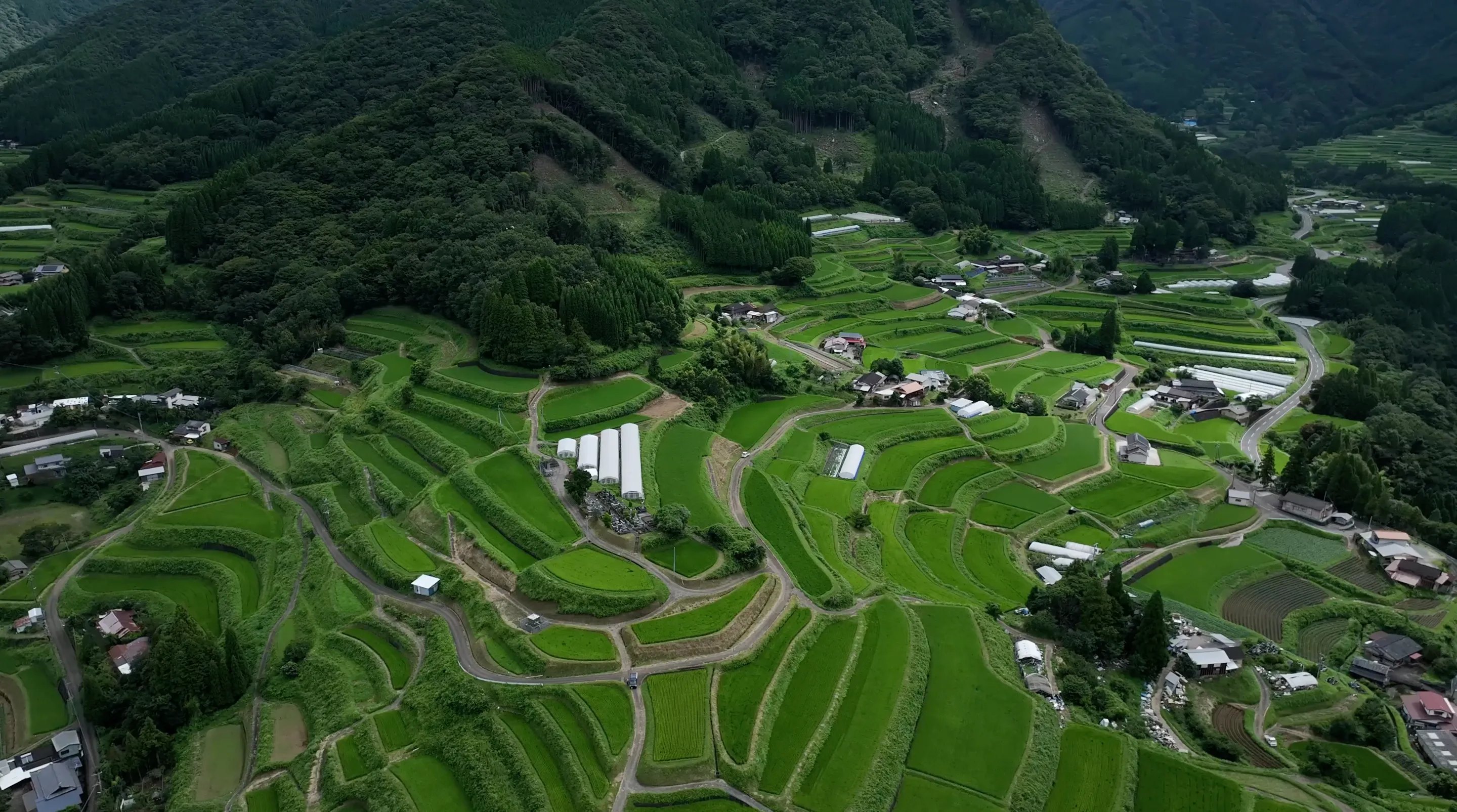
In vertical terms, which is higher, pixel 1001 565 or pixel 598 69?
pixel 598 69

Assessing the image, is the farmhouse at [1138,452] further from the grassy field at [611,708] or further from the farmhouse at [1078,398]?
the grassy field at [611,708]

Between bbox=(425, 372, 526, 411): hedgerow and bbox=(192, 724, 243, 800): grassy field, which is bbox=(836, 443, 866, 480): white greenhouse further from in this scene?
bbox=(192, 724, 243, 800): grassy field

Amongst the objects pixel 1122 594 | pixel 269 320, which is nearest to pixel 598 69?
pixel 269 320

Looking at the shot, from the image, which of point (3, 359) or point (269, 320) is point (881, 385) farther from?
point (3, 359)

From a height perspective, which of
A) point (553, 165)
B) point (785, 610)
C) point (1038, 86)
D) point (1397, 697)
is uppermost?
point (1038, 86)

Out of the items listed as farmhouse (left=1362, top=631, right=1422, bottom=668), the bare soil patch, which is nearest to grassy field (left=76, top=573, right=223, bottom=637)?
the bare soil patch

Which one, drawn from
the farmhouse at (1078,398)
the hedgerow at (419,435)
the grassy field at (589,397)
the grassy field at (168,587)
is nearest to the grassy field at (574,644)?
the hedgerow at (419,435)
